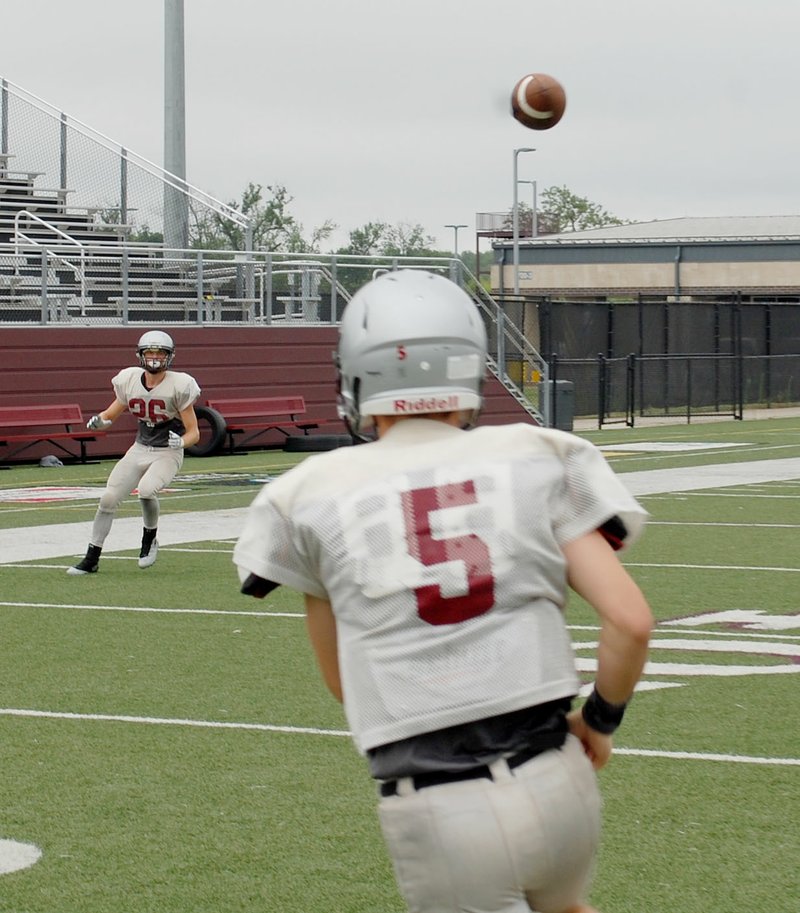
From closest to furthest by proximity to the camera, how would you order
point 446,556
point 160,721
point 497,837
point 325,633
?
point 497,837, point 446,556, point 325,633, point 160,721

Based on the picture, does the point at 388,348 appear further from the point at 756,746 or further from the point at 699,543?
the point at 699,543

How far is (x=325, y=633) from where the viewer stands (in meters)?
3.01

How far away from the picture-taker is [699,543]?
13641 mm

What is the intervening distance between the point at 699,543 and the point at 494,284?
157 feet

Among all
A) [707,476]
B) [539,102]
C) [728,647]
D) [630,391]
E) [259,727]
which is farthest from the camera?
[630,391]

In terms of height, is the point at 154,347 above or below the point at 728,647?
above

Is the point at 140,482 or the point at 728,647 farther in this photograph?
the point at 140,482

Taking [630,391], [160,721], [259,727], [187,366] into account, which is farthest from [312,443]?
[259,727]

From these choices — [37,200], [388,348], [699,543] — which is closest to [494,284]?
[37,200]

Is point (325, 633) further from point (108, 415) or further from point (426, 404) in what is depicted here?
point (108, 415)

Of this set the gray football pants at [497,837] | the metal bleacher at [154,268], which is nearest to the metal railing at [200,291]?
the metal bleacher at [154,268]

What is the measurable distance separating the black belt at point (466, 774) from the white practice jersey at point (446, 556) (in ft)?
0.25

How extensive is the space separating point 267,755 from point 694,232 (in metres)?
59.2

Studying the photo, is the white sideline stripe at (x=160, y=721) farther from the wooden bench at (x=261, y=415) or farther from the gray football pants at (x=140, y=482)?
the wooden bench at (x=261, y=415)
